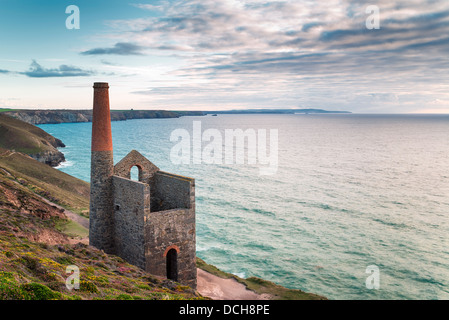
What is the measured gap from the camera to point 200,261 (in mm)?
34125

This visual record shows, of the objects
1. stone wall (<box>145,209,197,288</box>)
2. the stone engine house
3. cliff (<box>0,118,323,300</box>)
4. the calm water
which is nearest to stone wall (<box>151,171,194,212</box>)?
the stone engine house

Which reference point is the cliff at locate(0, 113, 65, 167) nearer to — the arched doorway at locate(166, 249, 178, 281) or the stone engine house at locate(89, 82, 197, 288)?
the stone engine house at locate(89, 82, 197, 288)

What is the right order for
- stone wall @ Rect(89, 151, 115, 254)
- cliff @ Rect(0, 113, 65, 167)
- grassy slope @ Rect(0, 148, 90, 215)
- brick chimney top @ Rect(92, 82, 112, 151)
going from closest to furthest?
brick chimney top @ Rect(92, 82, 112, 151), stone wall @ Rect(89, 151, 115, 254), grassy slope @ Rect(0, 148, 90, 215), cliff @ Rect(0, 113, 65, 167)

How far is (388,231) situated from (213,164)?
54.6 metres

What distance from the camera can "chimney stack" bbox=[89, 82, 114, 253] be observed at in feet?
81.6

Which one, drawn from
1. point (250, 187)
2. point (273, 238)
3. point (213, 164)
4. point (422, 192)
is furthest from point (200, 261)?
point (213, 164)

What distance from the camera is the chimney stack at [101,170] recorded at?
24859 millimetres

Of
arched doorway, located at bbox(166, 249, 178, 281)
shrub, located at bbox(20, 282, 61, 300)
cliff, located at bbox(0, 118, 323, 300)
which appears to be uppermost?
shrub, located at bbox(20, 282, 61, 300)

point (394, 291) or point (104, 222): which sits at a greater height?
point (104, 222)

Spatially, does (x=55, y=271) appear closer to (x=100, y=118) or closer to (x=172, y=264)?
(x=172, y=264)

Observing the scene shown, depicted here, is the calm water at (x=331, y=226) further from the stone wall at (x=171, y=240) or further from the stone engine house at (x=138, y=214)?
the stone engine house at (x=138, y=214)

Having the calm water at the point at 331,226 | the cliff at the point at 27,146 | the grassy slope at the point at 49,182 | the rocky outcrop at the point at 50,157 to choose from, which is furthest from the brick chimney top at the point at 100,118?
the rocky outcrop at the point at 50,157
